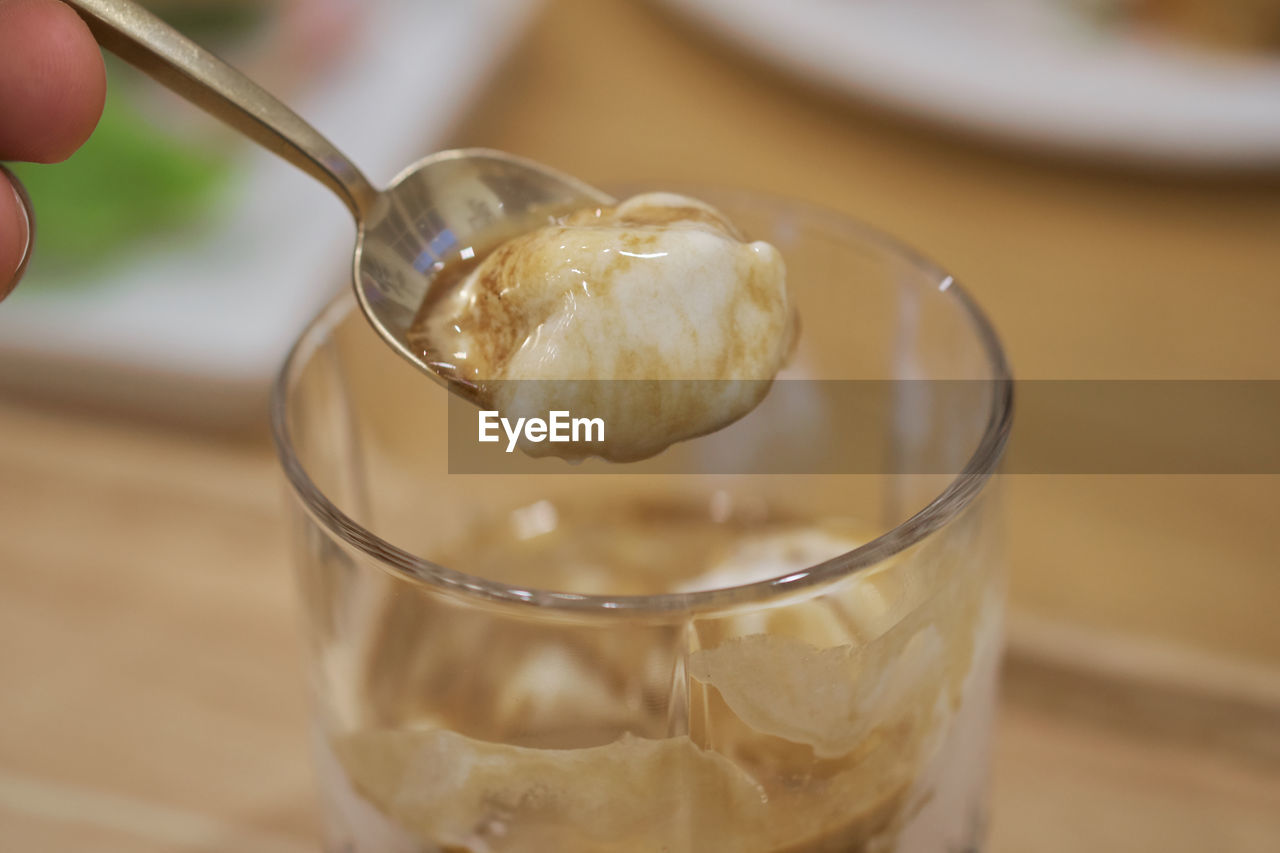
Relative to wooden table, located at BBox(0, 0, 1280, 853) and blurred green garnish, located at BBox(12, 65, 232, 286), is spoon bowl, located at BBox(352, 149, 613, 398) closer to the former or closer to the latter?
wooden table, located at BBox(0, 0, 1280, 853)

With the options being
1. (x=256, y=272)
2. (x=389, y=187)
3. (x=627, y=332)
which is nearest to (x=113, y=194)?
(x=256, y=272)

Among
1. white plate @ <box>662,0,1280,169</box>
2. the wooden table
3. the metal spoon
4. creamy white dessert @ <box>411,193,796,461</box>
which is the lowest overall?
the wooden table

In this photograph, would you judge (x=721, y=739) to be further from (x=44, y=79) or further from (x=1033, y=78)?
(x=1033, y=78)

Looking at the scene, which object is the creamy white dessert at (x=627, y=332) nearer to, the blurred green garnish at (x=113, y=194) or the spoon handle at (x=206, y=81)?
the spoon handle at (x=206, y=81)

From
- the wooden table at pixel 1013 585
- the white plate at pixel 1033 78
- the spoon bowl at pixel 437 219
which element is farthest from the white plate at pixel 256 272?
the spoon bowl at pixel 437 219

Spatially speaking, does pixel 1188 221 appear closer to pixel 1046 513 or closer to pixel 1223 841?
pixel 1046 513

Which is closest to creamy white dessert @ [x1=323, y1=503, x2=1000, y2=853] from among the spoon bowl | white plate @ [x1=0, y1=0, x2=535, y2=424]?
the spoon bowl
